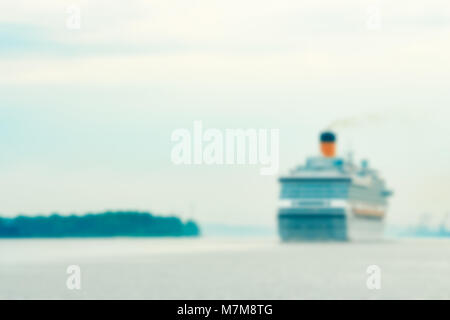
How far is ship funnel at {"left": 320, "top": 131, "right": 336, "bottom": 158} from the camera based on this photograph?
355 feet

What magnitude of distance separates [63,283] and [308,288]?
12747 mm

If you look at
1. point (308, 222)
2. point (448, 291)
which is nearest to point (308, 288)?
point (448, 291)

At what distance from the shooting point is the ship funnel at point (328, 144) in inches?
4264

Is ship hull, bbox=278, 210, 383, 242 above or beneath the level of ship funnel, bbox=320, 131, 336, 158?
beneath

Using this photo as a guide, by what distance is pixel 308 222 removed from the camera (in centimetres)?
9706

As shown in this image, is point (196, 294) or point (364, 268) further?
point (364, 268)

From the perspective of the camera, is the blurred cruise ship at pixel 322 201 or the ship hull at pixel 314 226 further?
the blurred cruise ship at pixel 322 201

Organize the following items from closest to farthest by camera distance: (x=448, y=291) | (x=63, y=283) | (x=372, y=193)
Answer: (x=448, y=291) → (x=63, y=283) → (x=372, y=193)

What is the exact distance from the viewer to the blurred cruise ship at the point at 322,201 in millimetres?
97625

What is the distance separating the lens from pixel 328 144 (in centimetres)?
10938

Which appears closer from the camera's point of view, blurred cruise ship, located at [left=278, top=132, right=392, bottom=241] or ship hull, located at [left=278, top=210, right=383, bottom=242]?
ship hull, located at [left=278, top=210, right=383, bottom=242]

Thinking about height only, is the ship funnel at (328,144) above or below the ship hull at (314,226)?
above
